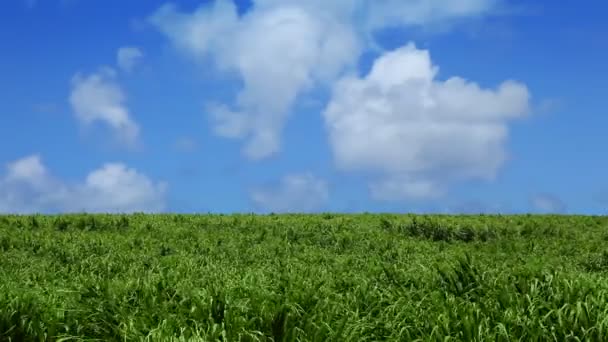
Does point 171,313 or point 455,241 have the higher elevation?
point 455,241

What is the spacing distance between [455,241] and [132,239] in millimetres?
7108

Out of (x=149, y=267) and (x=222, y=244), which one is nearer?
(x=149, y=267)

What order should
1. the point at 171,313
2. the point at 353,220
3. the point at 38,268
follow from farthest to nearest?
the point at 353,220 < the point at 38,268 < the point at 171,313

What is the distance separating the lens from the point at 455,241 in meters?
19.6

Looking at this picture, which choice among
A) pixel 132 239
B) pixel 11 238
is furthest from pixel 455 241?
pixel 11 238

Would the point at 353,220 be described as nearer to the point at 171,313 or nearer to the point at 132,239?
the point at 132,239

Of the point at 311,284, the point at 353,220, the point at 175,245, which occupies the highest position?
the point at 353,220

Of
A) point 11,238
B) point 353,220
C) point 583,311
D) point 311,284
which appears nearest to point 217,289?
point 311,284

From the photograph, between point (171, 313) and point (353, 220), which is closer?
point (171, 313)

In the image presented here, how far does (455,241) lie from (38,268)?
9612mm

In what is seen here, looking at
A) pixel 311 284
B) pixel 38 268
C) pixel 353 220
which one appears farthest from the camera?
pixel 353 220

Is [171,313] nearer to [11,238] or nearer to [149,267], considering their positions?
[149,267]

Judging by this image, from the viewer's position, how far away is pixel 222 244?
54.8 feet

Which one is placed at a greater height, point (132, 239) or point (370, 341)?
point (132, 239)
